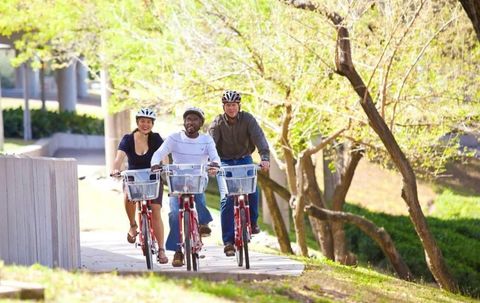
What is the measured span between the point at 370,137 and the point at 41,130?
25.6 metres

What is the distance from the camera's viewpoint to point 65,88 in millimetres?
53094

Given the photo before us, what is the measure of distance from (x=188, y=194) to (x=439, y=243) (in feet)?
57.0

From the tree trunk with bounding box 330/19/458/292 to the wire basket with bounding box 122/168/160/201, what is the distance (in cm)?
437

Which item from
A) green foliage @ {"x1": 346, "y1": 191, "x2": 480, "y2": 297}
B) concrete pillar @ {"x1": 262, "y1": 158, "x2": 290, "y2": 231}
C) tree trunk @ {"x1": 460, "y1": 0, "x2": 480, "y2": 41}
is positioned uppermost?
tree trunk @ {"x1": 460, "y1": 0, "x2": 480, "y2": 41}

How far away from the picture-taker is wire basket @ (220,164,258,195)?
41.6ft

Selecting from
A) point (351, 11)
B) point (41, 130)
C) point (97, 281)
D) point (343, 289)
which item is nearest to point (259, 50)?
point (351, 11)

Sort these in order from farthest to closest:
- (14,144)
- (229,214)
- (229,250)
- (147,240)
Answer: (14,144), (229,214), (229,250), (147,240)

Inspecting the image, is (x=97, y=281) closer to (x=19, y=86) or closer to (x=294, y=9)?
(x=294, y=9)

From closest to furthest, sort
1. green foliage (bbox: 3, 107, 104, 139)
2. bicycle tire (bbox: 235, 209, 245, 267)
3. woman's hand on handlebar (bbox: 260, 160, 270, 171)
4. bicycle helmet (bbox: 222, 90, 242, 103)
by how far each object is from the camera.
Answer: bicycle tire (bbox: 235, 209, 245, 267) < woman's hand on handlebar (bbox: 260, 160, 270, 171) < bicycle helmet (bbox: 222, 90, 242, 103) < green foliage (bbox: 3, 107, 104, 139)

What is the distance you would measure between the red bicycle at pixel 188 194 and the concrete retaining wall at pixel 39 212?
44.4 inches

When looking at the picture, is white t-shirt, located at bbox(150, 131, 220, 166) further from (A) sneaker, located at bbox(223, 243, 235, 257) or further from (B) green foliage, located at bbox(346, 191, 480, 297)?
(B) green foliage, located at bbox(346, 191, 480, 297)

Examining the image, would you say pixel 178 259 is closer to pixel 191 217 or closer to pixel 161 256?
pixel 161 256

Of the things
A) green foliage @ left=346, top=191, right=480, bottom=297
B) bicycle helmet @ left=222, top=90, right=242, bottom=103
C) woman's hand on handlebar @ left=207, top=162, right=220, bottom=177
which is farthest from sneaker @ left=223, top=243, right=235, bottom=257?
green foliage @ left=346, top=191, right=480, bottom=297

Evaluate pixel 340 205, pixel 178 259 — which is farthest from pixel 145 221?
pixel 340 205
